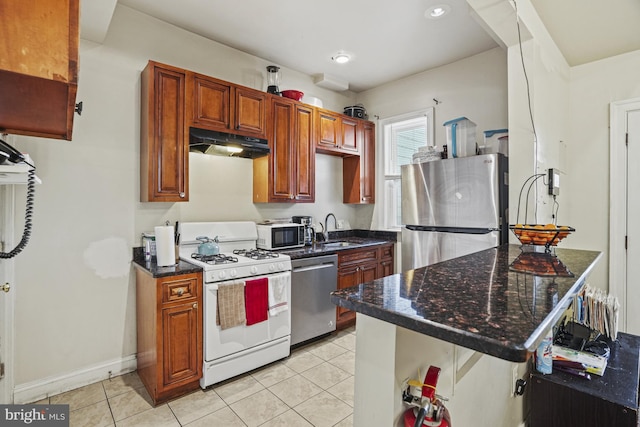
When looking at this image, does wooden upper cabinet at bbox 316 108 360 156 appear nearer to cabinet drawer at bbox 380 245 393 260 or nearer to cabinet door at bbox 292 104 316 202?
cabinet door at bbox 292 104 316 202

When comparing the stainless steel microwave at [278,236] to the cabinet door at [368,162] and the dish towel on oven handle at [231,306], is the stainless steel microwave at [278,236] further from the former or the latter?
the cabinet door at [368,162]


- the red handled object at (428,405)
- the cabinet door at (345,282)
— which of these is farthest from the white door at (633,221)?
the red handled object at (428,405)

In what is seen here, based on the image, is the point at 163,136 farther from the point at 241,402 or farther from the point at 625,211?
the point at 625,211

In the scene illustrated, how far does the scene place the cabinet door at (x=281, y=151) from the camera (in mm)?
3293

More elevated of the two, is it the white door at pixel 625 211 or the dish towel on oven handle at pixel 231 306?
the white door at pixel 625 211

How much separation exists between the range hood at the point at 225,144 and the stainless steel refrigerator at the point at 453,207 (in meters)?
1.50

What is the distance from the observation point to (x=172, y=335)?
2270 millimetres

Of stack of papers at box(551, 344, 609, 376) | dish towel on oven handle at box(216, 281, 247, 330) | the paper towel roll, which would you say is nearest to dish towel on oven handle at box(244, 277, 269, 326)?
dish towel on oven handle at box(216, 281, 247, 330)

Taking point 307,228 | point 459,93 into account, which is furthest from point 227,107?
point 459,93

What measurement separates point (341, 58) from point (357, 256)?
2.17m

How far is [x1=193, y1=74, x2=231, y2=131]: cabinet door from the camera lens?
2.74 m

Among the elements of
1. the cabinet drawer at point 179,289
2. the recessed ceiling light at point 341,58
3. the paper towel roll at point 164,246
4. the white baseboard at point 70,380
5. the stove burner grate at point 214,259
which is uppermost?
the recessed ceiling light at point 341,58

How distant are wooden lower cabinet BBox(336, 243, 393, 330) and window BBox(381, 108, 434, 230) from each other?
47 cm

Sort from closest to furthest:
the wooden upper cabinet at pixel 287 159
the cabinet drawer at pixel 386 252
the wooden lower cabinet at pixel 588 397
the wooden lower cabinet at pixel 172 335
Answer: the wooden lower cabinet at pixel 588 397, the wooden lower cabinet at pixel 172 335, the wooden upper cabinet at pixel 287 159, the cabinet drawer at pixel 386 252
